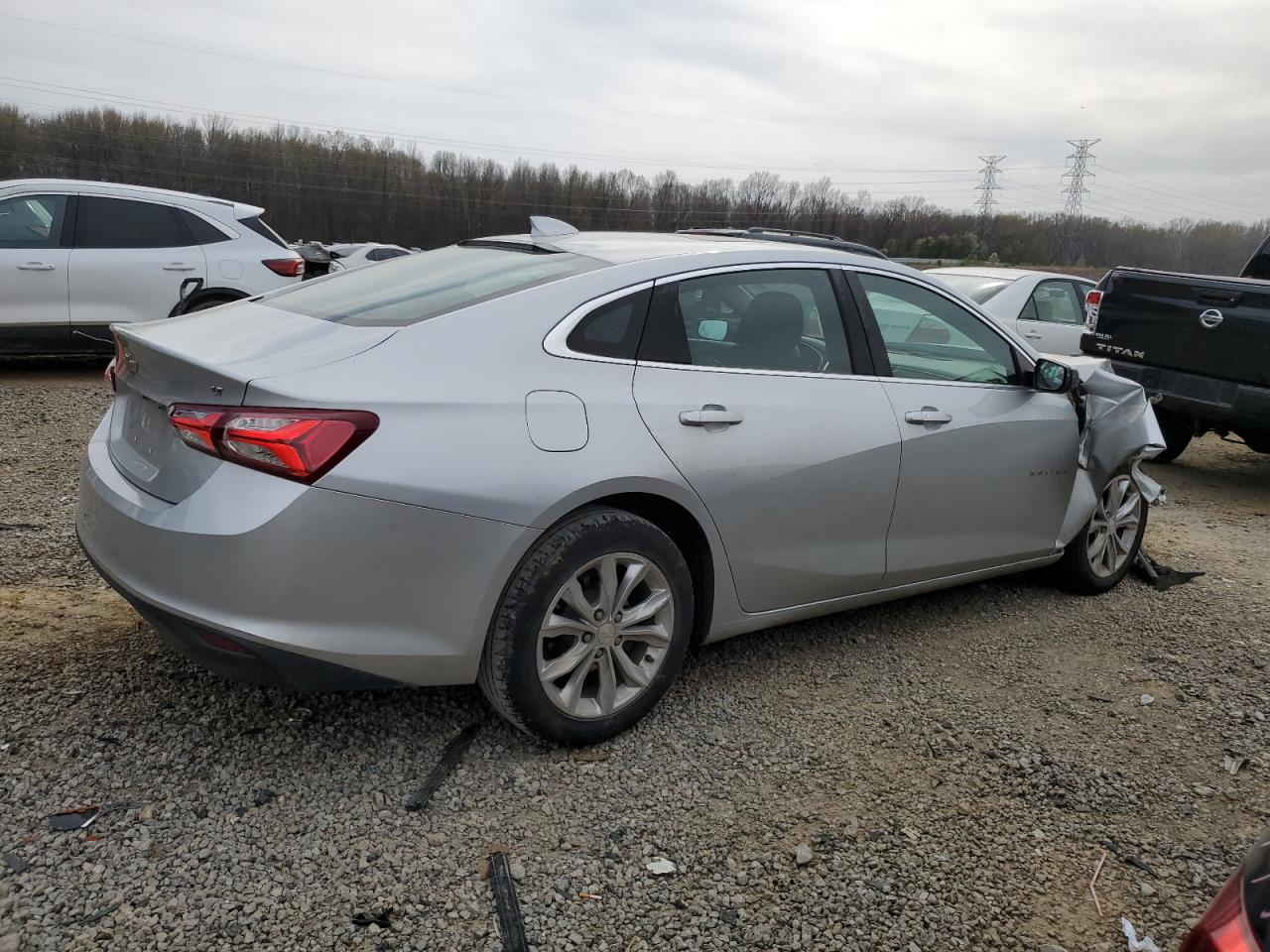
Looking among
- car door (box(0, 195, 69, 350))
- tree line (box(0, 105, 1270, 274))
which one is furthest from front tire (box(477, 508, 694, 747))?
tree line (box(0, 105, 1270, 274))

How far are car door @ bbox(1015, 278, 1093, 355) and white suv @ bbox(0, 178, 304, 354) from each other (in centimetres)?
707

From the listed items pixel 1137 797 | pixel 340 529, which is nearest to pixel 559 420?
pixel 340 529

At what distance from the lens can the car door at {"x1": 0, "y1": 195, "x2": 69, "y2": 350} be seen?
812 cm

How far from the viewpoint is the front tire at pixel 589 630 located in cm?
284

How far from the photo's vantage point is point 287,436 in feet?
8.26

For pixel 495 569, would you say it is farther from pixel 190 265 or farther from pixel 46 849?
pixel 190 265

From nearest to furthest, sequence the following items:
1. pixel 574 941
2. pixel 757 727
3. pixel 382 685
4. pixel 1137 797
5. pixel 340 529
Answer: pixel 574 941 → pixel 340 529 → pixel 382 685 → pixel 1137 797 → pixel 757 727

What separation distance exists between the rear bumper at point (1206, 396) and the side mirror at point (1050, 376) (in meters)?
3.04

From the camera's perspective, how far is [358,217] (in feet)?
Result: 228

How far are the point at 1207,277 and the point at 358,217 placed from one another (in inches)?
2707

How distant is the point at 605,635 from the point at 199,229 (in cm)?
742

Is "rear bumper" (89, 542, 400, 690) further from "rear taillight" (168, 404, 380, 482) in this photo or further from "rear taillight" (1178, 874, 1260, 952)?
"rear taillight" (1178, 874, 1260, 952)

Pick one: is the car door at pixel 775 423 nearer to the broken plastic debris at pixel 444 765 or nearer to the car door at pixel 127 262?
the broken plastic debris at pixel 444 765

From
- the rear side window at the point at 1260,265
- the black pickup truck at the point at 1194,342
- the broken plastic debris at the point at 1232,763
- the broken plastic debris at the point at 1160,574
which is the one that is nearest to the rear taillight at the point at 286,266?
the black pickup truck at the point at 1194,342
